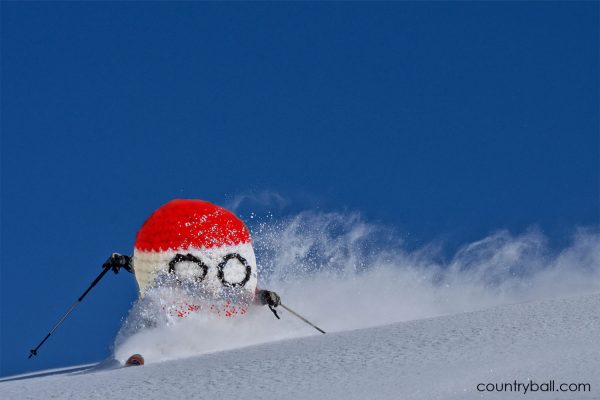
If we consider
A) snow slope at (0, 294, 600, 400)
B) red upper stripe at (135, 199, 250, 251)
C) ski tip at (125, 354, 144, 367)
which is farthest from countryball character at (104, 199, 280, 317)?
snow slope at (0, 294, 600, 400)

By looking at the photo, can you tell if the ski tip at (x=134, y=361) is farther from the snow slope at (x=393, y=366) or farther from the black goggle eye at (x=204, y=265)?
the black goggle eye at (x=204, y=265)

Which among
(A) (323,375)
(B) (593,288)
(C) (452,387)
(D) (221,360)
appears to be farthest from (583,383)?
(B) (593,288)

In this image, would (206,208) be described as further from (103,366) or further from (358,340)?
(358,340)

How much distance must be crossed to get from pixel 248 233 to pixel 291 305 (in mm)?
1112

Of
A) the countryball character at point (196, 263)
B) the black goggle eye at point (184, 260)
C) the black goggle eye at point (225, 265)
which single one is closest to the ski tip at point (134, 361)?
the countryball character at point (196, 263)

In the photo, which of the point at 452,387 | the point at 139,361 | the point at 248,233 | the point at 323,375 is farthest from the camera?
the point at 248,233

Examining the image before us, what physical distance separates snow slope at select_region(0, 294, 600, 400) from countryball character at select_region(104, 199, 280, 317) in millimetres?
1202

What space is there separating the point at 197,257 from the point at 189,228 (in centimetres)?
27

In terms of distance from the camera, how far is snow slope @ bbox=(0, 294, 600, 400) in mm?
4316

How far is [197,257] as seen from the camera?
23.4 feet

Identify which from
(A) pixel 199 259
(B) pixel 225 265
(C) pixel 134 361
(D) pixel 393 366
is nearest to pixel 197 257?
(A) pixel 199 259

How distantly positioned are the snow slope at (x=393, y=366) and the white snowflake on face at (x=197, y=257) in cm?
120

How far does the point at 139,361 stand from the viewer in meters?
6.61

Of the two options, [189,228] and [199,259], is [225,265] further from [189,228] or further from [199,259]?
[189,228]
